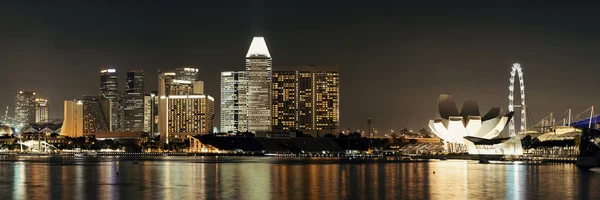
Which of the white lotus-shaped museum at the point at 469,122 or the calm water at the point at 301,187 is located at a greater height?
the white lotus-shaped museum at the point at 469,122

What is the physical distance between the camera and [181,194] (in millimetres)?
48562

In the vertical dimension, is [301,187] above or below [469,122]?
below

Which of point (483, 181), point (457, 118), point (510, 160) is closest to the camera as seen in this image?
point (483, 181)

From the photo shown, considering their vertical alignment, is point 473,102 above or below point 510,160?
above

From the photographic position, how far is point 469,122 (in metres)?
141

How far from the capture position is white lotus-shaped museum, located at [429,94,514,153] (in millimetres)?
140625

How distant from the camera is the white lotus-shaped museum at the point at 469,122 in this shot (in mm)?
140625

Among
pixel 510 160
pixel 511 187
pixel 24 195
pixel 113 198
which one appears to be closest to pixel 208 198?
pixel 113 198

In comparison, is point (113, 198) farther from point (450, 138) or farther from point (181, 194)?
point (450, 138)

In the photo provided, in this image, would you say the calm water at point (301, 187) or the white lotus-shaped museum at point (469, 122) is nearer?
the calm water at point (301, 187)

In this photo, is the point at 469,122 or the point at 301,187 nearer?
the point at 301,187

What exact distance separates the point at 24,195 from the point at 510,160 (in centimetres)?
8783

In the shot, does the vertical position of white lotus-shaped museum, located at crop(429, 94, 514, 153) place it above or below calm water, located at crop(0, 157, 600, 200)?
above

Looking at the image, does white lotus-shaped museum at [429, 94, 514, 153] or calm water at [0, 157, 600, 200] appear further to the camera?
white lotus-shaped museum at [429, 94, 514, 153]
